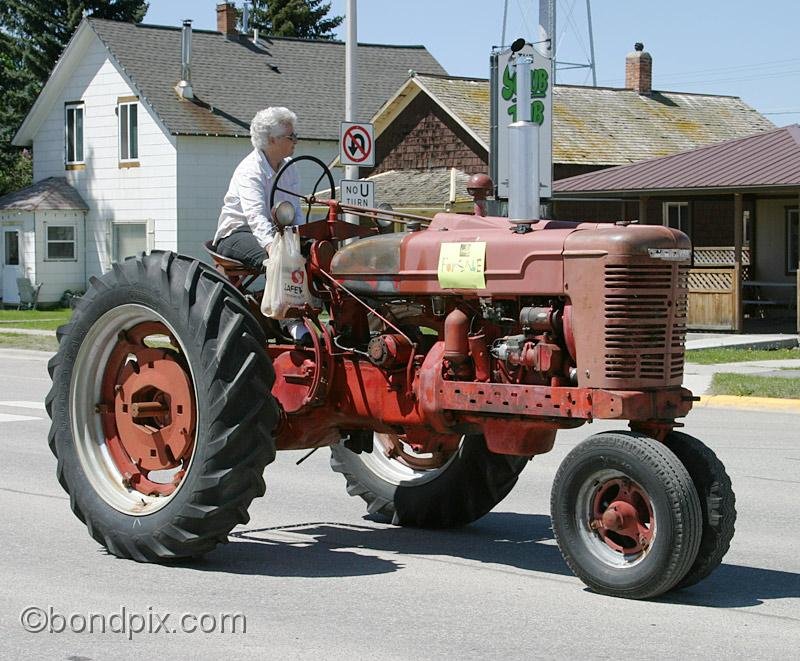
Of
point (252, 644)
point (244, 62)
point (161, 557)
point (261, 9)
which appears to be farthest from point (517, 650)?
point (261, 9)

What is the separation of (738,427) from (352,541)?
7.33 meters

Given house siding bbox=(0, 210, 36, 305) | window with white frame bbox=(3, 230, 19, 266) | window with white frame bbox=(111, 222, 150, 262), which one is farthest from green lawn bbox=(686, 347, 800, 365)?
window with white frame bbox=(3, 230, 19, 266)

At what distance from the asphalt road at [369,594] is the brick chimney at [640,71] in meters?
33.2

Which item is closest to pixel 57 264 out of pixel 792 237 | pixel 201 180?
pixel 201 180

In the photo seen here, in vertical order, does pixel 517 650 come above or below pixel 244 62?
below

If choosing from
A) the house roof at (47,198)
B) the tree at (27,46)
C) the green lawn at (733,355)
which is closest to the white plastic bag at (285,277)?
the green lawn at (733,355)

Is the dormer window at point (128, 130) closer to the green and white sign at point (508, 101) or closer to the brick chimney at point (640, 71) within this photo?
the brick chimney at point (640, 71)

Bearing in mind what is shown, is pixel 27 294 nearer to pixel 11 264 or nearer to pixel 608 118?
pixel 11 264

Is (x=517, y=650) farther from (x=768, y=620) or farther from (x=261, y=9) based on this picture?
(x=261, y=9)

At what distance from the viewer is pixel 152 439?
7.93 m

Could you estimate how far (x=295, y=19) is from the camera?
217ft

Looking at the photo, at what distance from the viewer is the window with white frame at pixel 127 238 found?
40.4 metres

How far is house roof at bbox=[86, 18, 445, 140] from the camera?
39.2m

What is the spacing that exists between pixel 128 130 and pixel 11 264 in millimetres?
5603
